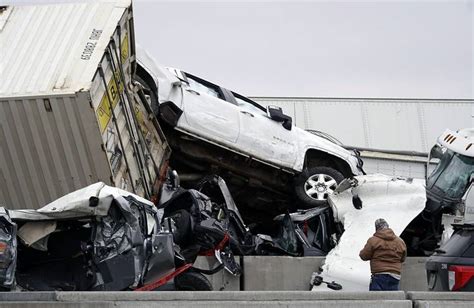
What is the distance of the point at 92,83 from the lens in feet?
36.9

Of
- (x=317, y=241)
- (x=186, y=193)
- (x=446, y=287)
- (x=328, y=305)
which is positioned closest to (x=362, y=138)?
(x=317, y=241)

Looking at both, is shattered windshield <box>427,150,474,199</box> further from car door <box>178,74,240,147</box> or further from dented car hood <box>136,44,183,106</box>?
dented car hood <box>136,44,183,106</box>

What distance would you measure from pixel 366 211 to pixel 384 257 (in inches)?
90.9

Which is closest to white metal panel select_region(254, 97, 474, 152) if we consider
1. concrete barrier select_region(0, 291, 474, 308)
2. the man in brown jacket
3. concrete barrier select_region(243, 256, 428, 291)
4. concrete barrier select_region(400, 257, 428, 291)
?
concrete barrier select_region(400, 257, 428, 291)

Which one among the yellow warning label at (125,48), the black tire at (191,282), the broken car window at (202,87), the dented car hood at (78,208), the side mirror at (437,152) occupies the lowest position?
the black tire at (191,282)

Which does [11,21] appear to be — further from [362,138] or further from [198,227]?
[362,138]

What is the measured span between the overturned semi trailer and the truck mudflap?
2.49 m

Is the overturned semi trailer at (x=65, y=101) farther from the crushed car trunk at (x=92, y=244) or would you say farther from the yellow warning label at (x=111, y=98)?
the crushed car trunk at (x=92, y=244)

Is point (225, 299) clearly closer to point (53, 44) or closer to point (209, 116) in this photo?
point (53, 44)

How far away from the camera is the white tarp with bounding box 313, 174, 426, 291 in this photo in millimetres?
11992

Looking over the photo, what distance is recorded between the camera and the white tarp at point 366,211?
39.3ft

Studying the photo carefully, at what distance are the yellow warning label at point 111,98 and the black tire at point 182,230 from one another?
1.41 meters

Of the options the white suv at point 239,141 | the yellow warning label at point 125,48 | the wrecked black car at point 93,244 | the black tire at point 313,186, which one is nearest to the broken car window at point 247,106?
the white suv at point 239,141

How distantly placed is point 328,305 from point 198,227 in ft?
12.2
